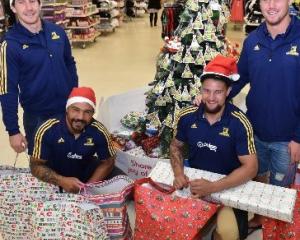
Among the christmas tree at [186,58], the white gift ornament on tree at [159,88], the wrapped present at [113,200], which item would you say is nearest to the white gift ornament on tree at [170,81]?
the christmas tree at [186,58]

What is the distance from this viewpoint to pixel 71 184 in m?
2.76

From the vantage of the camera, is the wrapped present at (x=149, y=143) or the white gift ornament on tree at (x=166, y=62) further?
the wrapped present at (x=149, y=143)

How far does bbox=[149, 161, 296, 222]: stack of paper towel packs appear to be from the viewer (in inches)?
90.6

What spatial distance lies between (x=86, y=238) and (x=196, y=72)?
1.92m

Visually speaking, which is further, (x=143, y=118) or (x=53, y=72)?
(x=143, y=118)

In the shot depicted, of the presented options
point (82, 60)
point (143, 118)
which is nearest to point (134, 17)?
point (82, 60)

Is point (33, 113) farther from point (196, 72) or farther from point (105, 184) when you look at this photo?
point (196, 72)

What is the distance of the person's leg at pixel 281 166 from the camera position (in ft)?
9.23

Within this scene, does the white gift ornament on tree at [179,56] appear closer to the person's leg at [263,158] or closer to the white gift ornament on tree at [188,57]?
the white gift ornament on tree at [188,57]

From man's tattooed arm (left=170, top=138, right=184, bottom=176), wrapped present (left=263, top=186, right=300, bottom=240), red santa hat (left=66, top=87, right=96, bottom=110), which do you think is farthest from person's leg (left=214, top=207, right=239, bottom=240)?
red santa hat (left=66, top=87, right=96, bottom=110)

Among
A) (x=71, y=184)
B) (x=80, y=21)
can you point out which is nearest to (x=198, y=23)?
(x=71, y=184)

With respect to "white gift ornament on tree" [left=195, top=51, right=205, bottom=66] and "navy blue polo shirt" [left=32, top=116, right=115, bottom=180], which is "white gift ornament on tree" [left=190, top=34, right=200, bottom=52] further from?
"navy blue polo shirt" [left=32, top=116, right=115, bottom=180]

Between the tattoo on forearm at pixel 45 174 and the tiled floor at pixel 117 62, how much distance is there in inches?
67.7

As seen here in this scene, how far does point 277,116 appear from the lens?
8.92 feet
